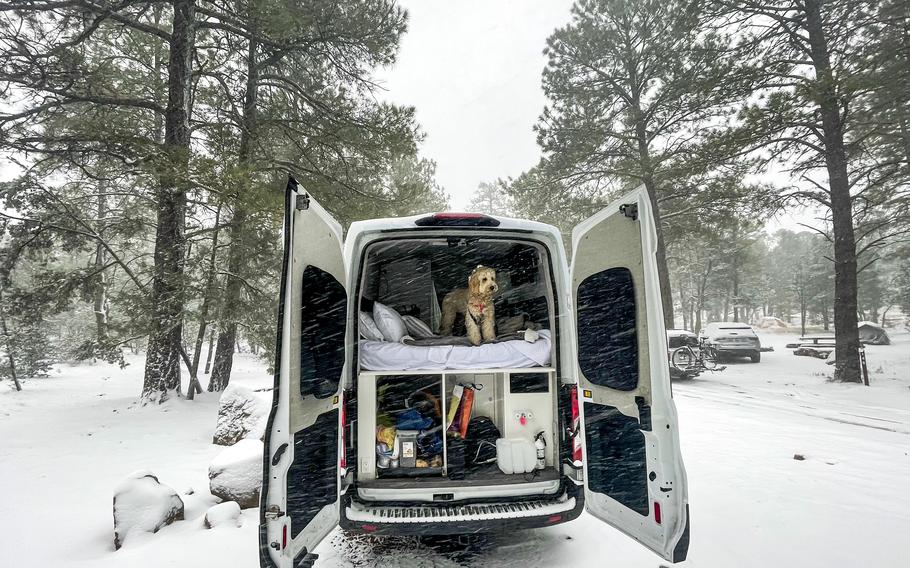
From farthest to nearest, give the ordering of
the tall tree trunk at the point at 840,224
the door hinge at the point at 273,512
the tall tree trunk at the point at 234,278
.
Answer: the tall tree trunk at the point at 840,224 < the tall tree trunk at the point at 234,278 < the door hinge at the point at 273,512

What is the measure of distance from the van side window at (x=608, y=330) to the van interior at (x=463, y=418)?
234 millimetres

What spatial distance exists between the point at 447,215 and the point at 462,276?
194 centimetres

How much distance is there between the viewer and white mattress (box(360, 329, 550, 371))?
9.30 feet

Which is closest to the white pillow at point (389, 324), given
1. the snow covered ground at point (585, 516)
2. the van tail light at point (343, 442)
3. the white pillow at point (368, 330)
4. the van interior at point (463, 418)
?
the white pillow at point (368, 330)

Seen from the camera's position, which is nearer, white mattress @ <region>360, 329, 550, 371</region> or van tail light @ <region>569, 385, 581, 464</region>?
van tail light @ <region>569, 385, 581, 464</region>

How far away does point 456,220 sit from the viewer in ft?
9.01

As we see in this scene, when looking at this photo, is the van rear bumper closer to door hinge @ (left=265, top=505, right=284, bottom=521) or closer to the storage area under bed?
the storage area under bed

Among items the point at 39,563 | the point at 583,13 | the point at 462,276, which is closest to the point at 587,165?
the point at 583,13

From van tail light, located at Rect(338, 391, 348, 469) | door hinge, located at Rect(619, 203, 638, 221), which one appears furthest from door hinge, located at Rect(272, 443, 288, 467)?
door hinge, located at Rect(619, 203, 638, 221)

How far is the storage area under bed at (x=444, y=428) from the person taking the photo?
8.80 ft

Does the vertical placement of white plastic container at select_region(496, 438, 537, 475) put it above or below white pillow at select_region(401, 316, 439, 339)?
below

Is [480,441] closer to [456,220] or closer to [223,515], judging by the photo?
[456,220]

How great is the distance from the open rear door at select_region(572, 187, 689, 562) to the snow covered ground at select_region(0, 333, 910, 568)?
0.64 m

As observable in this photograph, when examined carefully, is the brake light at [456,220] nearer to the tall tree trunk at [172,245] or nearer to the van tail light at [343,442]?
the van tail light at [343,442]
